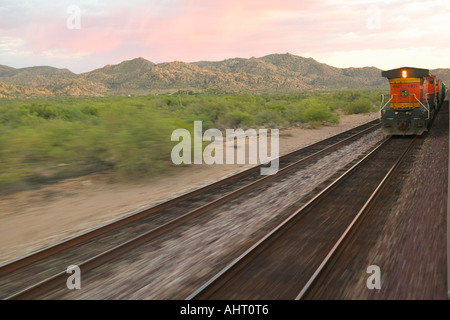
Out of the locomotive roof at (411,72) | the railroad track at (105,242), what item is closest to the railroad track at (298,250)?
the railroad track at (105,242)

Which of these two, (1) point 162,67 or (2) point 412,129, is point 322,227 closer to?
(2) point 412,129

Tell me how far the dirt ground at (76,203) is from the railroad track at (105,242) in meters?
0.56

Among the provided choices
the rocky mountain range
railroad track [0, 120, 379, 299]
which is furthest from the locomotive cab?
the rocky mountain range

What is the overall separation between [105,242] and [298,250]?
3.78 metres

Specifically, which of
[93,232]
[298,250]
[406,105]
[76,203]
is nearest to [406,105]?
[406,105]

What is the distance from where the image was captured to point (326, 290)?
5.45 meters

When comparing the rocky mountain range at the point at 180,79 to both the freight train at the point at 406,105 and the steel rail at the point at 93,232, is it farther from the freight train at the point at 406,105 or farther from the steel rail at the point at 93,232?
→ the steel rail at the point at 93,232

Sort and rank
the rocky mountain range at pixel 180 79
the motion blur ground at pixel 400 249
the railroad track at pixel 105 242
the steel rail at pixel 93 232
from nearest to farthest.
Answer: the motion blur ground at pixel 400 249 → the railroad track at pixel 105 242 → the steel rail at pixel 93 232 → the rocky mountain range at pixel 180 79

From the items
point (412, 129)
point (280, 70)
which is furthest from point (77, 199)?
point (280, 70)

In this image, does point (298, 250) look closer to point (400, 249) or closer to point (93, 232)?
point (400, 249)

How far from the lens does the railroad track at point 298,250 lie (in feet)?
18.2

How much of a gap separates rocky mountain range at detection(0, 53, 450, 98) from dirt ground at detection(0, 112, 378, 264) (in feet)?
259

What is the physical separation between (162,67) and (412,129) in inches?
5201

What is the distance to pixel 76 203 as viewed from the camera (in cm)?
1091
